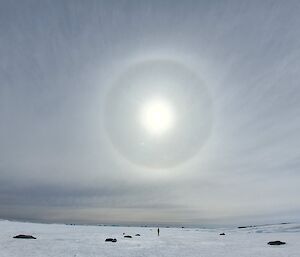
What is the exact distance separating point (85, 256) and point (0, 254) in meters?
6.24

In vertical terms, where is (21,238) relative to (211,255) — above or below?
above

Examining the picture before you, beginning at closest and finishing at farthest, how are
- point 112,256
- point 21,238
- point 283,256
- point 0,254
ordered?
point 0,254
point 112,256
point 283,256
point 21,238

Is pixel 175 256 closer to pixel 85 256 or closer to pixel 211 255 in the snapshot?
pixel 211 255

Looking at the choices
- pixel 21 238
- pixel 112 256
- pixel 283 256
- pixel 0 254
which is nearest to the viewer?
pixel 0 254

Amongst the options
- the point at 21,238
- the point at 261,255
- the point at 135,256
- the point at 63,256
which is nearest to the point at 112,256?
the point at 135,256

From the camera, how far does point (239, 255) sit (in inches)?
1298

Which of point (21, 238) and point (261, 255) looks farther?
point (21, 238)

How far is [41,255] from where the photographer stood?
90.0 ft

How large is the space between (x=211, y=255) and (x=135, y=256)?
7.36m

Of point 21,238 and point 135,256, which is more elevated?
point 21,238

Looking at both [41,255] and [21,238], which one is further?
[21,238]

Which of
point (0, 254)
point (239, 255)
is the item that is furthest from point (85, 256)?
point (239, 255)

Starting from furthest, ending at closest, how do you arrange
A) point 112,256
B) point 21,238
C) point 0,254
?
point 21,238 < point 112,256 < point 0,254

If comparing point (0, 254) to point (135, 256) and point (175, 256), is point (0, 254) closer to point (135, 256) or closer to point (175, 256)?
point (135, 256)
